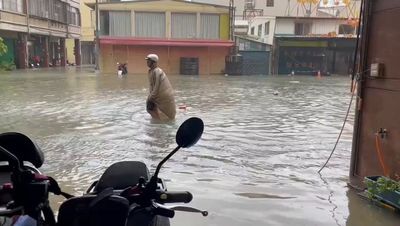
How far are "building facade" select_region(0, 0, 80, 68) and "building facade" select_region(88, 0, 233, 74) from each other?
669cm

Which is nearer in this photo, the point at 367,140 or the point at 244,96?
the point at 367,140

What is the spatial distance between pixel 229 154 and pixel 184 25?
29.5 m

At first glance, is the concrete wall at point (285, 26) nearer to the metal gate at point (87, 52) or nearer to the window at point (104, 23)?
the window at point (104, 23)

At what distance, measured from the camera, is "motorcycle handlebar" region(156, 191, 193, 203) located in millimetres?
1740

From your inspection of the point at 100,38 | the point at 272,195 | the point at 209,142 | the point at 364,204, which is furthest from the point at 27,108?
the point at 100,38

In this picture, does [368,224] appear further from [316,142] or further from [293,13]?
[293,13]

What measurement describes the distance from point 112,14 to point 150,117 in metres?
25.3

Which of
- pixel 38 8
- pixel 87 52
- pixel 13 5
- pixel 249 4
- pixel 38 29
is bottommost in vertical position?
pixel 87 52

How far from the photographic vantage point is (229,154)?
6941 mm

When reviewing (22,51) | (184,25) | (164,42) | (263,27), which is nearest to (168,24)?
(184,25)

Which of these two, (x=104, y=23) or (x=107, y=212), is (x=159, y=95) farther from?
(x=104, y=23)

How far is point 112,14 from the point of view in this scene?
34062 mm

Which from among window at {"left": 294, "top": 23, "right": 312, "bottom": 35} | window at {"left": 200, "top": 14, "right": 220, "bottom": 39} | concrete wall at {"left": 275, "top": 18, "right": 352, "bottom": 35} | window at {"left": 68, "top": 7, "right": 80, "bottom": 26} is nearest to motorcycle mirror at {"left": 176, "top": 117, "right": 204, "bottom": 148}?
window at {"left": 200, "top": 14, "right": 220, "bottom": 39}

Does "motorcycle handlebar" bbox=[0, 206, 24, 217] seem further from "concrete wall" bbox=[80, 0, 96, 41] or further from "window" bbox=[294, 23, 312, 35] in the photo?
"concrete wall" bbox=[80, 0, 96, 41]
